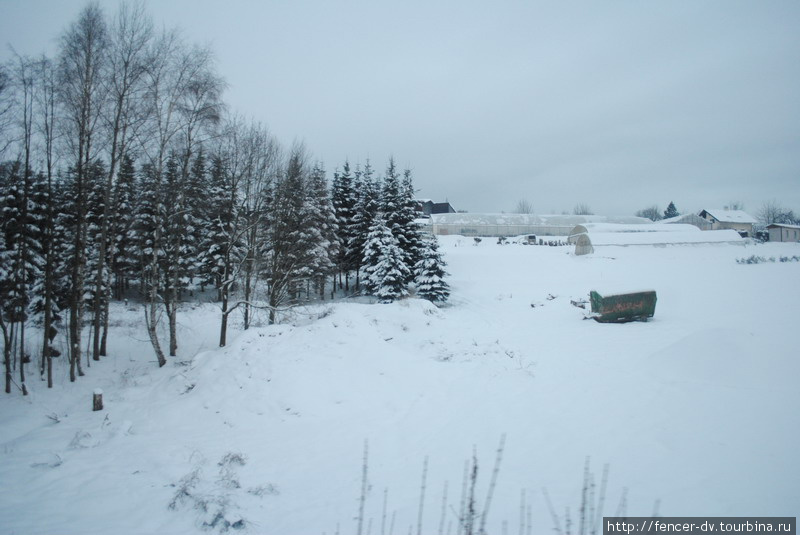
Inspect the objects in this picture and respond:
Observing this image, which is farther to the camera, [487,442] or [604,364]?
[604,364]

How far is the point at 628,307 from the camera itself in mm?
13961

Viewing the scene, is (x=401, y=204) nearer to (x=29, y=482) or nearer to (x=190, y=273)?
(x=190, y=273)

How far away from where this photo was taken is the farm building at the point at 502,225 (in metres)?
57.4

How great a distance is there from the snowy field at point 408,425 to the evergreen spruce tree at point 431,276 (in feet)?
25.8

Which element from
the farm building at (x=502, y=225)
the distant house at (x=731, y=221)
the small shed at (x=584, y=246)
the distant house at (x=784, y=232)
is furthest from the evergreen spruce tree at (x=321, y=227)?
the distant house at (x=731, y=221)

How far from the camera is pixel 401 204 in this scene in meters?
25.5

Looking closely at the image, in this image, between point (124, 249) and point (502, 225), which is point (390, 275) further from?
point (502, 225)

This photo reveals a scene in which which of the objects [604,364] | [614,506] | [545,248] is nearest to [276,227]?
[604,364]

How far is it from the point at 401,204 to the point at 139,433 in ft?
67.2

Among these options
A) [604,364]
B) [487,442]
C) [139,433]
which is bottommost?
[139,433]

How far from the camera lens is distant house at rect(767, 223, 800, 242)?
133 feet

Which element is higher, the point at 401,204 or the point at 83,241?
the point at 401,204

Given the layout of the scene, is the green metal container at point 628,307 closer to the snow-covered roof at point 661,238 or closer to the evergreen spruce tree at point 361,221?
the evergreen spruce tree at point 361,221

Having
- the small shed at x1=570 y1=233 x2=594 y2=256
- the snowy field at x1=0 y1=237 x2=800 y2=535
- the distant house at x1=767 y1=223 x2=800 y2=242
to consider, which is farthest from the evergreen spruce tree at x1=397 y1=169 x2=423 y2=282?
the distant house at x1=767 y1=223 x2=800 y2=242
